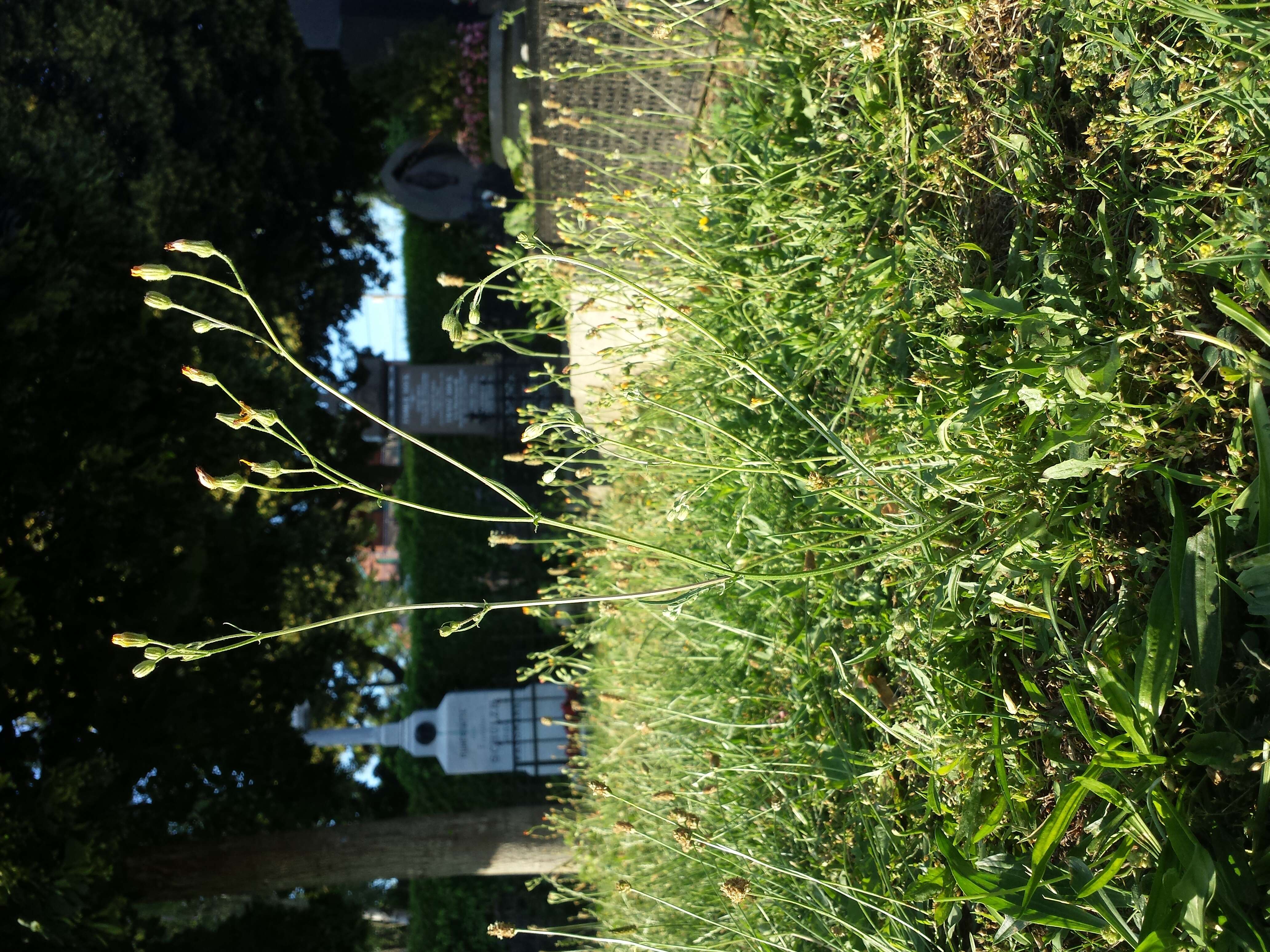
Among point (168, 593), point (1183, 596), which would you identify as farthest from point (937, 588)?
point (168, 593)

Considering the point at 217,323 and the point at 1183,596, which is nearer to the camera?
the point at 1183,596

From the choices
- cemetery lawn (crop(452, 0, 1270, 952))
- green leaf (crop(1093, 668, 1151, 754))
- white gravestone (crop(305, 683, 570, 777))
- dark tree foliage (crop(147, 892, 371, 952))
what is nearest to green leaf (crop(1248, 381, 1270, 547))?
cemetery lawn (crop(452, 0, 1270, 952))

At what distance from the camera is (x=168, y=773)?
5.70 m

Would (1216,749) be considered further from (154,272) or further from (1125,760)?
(154,272)

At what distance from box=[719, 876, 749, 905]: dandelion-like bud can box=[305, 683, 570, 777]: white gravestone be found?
6.18m

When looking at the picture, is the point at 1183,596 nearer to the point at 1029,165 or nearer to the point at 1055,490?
the point at 1055,490

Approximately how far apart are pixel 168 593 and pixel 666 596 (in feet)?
14.1

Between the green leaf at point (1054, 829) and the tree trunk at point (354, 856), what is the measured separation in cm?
436

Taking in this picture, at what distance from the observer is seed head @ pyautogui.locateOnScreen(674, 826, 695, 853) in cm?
204

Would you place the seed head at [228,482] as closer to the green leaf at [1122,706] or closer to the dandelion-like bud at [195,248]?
the dandelion-like bud at [195,248]

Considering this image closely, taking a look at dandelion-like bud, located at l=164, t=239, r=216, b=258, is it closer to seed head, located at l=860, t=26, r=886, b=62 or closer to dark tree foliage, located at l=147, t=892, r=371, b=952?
seed head, located at l=860, t=26, r=886, b=62

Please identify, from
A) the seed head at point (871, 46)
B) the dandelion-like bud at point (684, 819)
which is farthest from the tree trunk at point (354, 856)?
the seed head at point (871, 46)

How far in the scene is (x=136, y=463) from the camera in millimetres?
5824

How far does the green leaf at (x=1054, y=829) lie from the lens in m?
1.26
